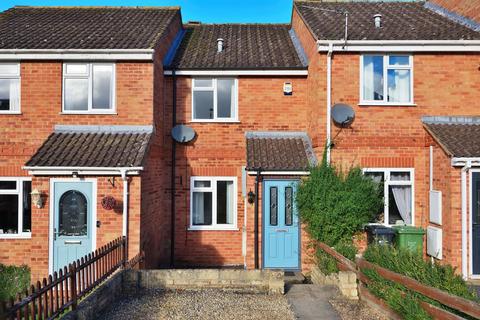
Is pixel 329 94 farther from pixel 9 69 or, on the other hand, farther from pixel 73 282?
pixel 9 69

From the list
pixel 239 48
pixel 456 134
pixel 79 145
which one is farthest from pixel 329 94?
pixel 79 145

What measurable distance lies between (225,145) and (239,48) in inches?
141

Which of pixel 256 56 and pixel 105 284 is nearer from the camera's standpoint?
pixel 105 284

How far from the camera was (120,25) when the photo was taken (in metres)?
12.8

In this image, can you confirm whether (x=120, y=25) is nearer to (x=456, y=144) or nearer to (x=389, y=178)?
(x=389, y=178)

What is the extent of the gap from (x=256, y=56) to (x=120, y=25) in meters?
4.34

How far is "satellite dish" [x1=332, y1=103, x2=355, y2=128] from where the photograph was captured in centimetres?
1030

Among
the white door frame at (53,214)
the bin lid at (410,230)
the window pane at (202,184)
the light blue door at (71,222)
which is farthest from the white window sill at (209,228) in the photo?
the bin lid at (410,230)

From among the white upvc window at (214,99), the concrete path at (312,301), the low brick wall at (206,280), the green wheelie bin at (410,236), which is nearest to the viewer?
the concrete path at (312,301)

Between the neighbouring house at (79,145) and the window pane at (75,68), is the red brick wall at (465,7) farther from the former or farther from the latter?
the window pane at (75,68)

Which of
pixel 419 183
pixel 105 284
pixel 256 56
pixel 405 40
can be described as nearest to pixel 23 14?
pixel 256 56

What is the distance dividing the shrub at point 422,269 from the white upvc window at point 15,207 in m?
8.31

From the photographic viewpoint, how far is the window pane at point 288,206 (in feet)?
34.7

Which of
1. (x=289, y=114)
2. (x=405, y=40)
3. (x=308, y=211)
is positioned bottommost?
(x=308, y=211)
